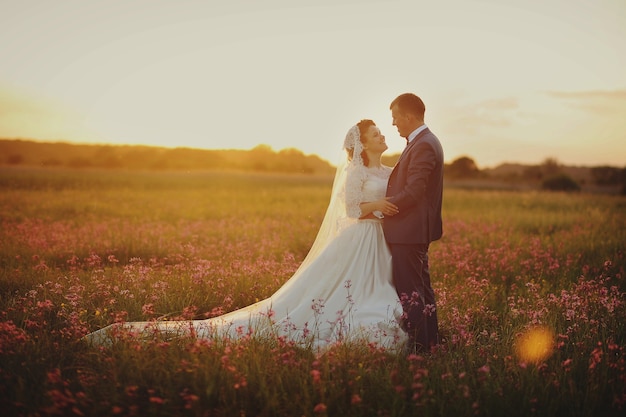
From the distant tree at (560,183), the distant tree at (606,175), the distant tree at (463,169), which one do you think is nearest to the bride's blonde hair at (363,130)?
the distant tree at (560,183)

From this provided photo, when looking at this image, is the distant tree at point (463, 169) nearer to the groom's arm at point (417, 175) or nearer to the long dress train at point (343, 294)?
the long dress train at point (343, 294)

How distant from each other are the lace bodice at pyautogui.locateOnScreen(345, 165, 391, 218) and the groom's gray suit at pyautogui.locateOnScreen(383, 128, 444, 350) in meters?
0.25

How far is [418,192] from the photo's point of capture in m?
5.30

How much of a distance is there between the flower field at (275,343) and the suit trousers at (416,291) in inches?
13.4

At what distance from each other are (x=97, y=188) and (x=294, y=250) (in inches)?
748

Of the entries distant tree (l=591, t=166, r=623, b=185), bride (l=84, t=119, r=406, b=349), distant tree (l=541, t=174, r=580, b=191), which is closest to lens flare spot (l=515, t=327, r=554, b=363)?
bride (l=84, t=119, r=406, b=349)

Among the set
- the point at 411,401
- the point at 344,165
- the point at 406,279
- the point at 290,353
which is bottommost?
the point at 411,401

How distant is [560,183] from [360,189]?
45.5m

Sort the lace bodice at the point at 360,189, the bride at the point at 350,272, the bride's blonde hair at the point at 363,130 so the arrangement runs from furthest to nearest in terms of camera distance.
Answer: the bride's blonde hair at the point at 363,130 < the lace bodice at the point at 360,189 < the bride at the point at 350,272

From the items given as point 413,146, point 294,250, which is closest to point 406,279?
point 413,146

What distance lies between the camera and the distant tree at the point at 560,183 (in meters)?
44.9

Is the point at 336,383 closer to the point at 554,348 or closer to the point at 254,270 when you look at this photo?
the point at 554,348

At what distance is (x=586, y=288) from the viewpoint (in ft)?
22.6

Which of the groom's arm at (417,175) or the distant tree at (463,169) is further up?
the distant tree at (463,169)
